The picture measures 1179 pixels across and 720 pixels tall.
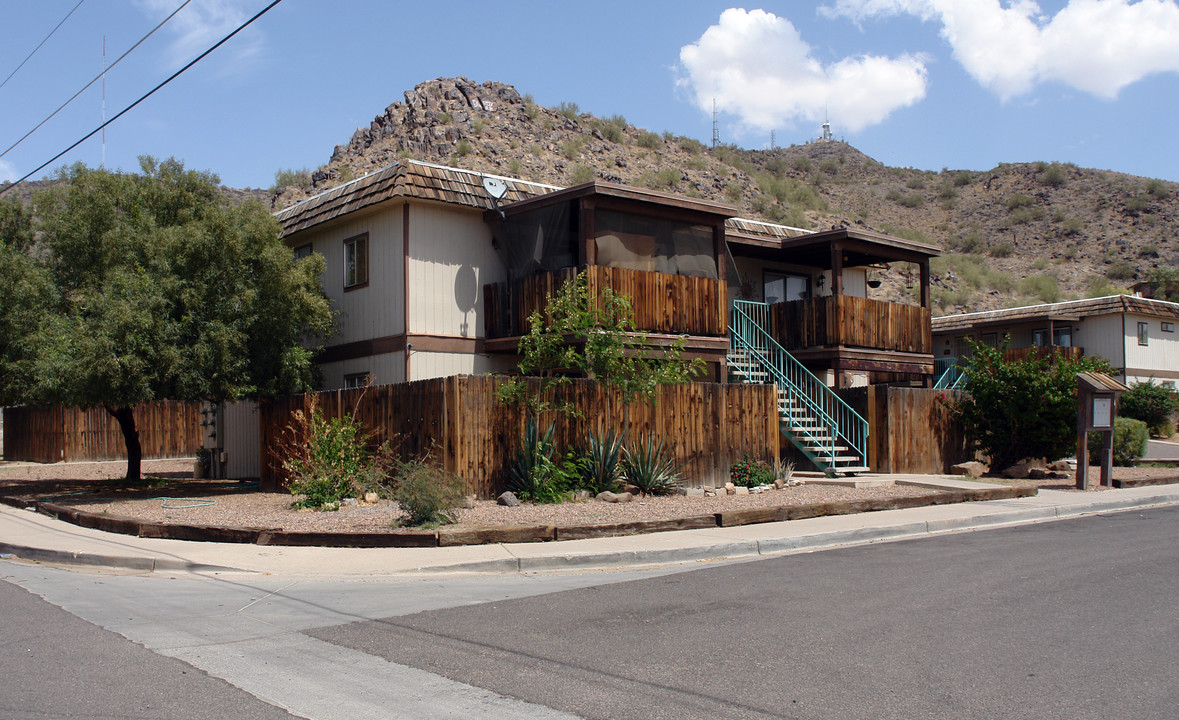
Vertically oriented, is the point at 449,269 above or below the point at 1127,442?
above

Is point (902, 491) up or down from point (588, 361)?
down

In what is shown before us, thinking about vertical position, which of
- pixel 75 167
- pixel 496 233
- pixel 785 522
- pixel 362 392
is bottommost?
pixel 785 522

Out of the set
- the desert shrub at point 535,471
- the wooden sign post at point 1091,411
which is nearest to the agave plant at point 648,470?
the desert shrub at point 535,471

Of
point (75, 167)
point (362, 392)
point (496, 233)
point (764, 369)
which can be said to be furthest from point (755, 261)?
point (75, 167)

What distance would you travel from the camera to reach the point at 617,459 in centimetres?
1572

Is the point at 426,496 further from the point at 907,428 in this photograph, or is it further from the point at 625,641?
the point at 907,428

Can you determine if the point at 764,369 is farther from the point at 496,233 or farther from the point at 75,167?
the point at 75,167

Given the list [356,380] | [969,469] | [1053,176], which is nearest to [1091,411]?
[969,469]

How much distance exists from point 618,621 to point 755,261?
19.3 meters

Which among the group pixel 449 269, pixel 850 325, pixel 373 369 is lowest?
pixel 373 369

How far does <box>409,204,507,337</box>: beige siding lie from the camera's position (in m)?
19.2

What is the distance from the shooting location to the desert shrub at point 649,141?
64250 millimetres

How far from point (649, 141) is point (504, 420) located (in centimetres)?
5196

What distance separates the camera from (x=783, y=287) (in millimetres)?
26547
